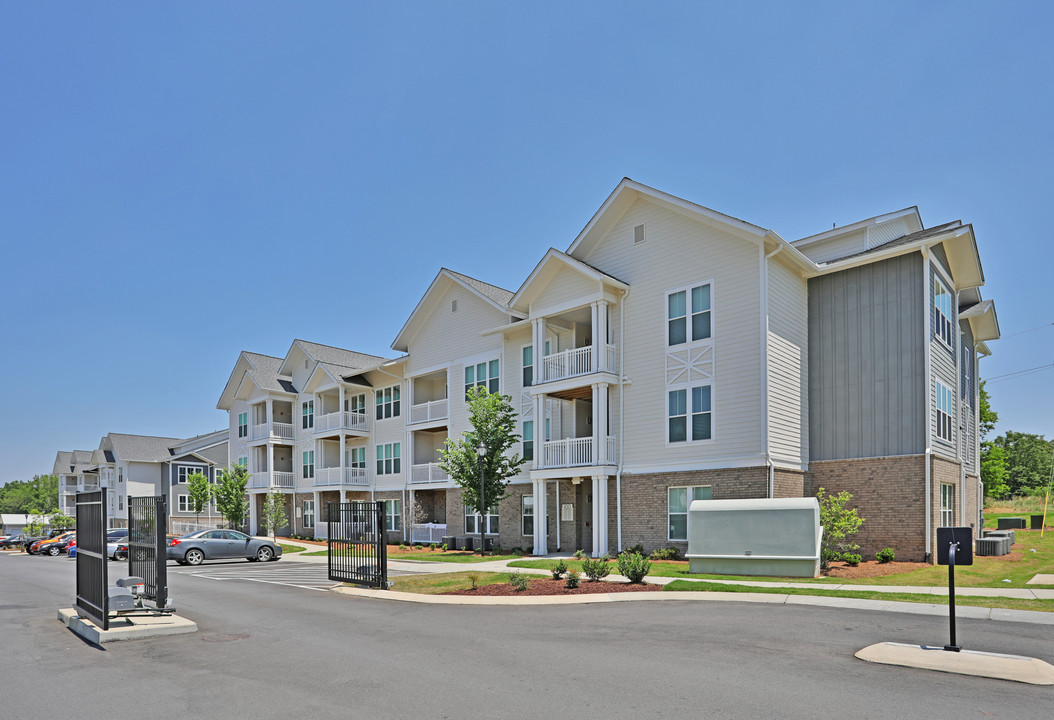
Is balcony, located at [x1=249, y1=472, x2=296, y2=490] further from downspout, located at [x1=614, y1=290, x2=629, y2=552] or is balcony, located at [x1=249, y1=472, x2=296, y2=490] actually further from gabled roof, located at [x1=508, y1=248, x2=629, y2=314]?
downspout, located at [x1=614, y1=290, x2=629, y2=552]

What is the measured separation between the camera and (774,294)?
24.1 m

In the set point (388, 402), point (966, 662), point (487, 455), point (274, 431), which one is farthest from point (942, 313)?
point (274, 431)

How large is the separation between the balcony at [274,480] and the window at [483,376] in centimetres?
1888

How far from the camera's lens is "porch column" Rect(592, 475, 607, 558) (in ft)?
87.8

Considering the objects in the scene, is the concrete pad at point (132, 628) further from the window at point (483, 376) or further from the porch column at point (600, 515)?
the window at point (483, 376)

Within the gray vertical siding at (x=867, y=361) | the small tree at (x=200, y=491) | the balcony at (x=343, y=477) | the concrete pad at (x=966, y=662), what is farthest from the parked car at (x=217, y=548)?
the concrete pad at (x=966, y=662)

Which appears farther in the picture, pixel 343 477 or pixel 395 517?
pixel 343 477

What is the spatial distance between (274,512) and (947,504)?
35.0 metres

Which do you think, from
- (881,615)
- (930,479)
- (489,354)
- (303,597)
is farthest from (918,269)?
(303,597)

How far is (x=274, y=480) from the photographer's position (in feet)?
159

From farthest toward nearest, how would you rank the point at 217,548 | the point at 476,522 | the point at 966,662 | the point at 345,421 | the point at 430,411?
the point at 345,421
the point at 430,411
the point at 476,522
the point at 217,548
the point at 966,662

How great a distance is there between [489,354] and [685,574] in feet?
53.3

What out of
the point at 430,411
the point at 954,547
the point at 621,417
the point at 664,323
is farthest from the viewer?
the point at 430,411

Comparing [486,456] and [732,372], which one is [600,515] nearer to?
[486,456]
